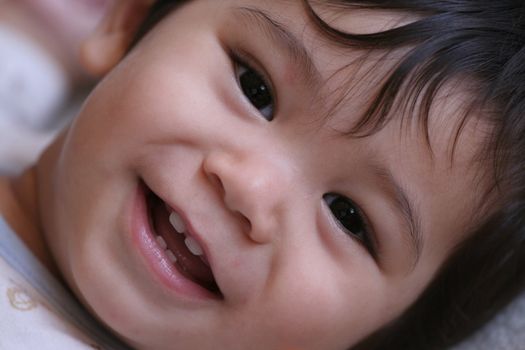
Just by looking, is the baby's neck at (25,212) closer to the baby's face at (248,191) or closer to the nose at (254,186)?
the baby's face at (248,191)

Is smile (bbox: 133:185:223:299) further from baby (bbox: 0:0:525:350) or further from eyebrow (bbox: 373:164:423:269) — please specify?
eyebrow (bbox: 373:164:423:269)

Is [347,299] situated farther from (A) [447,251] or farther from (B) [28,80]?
(B) [28,80]

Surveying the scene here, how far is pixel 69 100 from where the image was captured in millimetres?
1468

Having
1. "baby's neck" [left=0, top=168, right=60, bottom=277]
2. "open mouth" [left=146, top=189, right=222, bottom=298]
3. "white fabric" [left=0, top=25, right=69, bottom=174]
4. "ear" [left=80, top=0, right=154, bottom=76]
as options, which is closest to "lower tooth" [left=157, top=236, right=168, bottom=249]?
"open mouth" [left=146, top=189, right=222, bottom=298]

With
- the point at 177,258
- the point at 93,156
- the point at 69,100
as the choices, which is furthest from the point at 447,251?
the point at 69,100

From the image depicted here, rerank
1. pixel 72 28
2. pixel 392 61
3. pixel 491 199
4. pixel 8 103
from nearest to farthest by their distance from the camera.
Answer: pixel 392 61
pixel 491 199
pixel 8 103
pixel 72 28

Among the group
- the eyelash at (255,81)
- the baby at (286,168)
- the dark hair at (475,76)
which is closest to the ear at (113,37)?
the baby at (286,168)

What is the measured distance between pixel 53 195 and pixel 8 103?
1.27ft

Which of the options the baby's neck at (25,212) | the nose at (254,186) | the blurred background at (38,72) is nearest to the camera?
the nose at (254,186)

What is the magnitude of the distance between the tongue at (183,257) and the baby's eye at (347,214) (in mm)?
176

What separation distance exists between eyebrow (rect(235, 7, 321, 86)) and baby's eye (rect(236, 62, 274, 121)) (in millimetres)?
50

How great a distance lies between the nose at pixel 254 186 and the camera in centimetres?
84

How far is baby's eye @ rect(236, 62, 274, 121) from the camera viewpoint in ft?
3.01

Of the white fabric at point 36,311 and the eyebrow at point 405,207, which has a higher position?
the white fabric at point 36,311
